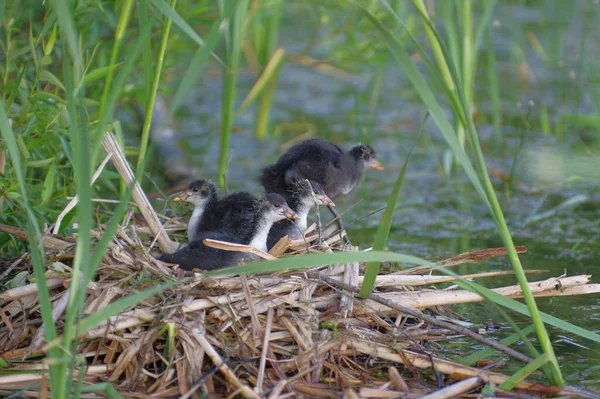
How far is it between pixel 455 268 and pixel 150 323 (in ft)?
7.32

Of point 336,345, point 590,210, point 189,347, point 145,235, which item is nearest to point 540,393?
point 336,345

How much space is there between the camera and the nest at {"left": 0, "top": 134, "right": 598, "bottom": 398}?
12.0ft

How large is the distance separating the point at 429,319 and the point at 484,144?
4370mm

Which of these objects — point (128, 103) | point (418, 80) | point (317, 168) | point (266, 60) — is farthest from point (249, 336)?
point (266, 60)

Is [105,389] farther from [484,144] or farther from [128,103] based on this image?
[484,144]

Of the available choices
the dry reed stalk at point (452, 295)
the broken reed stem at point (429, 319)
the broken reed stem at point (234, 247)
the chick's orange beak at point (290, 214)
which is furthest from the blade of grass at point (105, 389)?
the chick's orange beak at point (290, 214)

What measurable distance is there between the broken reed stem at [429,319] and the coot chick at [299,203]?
2.87ft

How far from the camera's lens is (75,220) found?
16.0 feet

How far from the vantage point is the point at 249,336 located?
3840mm

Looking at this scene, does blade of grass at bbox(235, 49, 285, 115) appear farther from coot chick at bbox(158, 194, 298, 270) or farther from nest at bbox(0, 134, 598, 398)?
nest at bbox(0, 134, 598, 398)

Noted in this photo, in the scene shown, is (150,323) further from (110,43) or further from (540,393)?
(110,43)

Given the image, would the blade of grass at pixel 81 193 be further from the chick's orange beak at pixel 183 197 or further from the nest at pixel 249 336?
the chick's orange beak at pixel 183 197

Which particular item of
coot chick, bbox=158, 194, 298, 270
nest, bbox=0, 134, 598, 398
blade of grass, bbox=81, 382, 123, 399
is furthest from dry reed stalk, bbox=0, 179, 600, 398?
blade of grass, bbox=81, 382, 123, 399

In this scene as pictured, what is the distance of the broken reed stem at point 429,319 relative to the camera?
377cm
